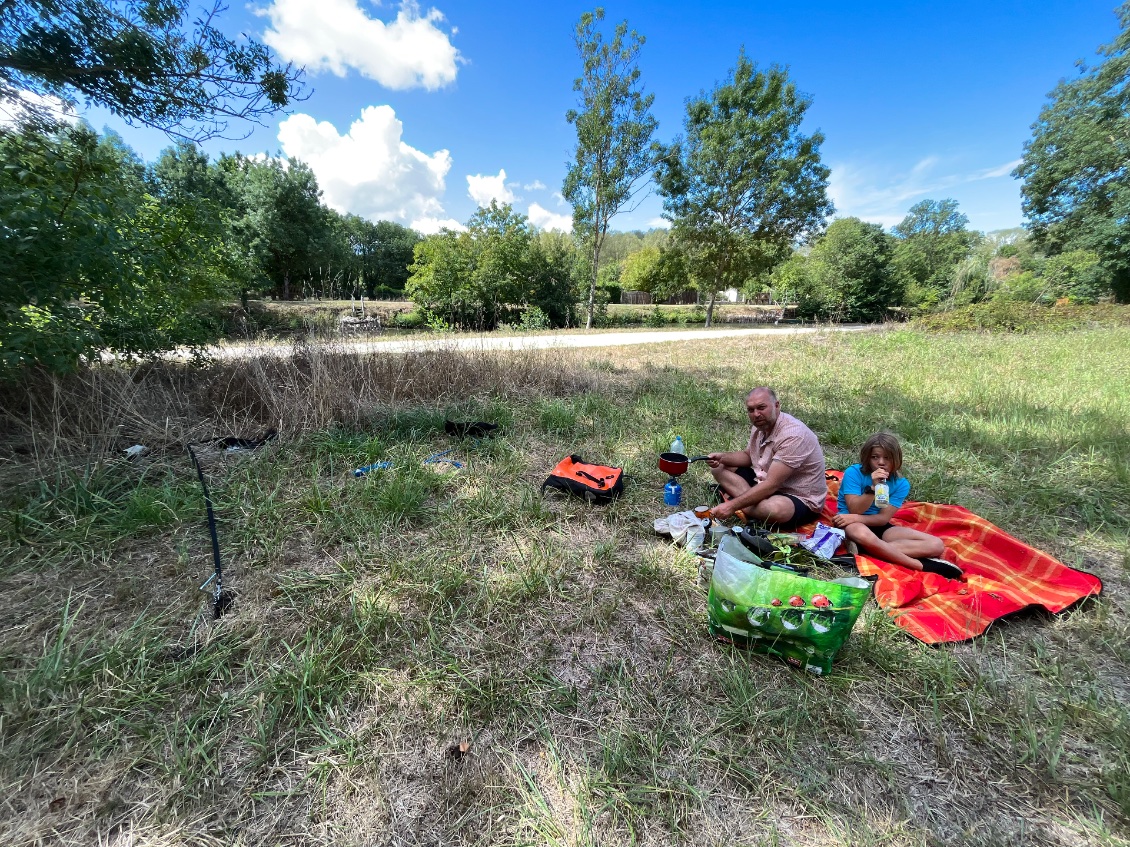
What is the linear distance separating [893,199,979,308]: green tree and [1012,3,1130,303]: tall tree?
4.61m

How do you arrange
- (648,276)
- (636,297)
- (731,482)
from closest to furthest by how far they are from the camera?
(731,482), (636,297), (648,276)

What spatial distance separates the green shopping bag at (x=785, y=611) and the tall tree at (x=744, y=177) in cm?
1769

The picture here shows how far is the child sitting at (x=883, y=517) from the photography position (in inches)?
90.8

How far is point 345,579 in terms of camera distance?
209 centimetres

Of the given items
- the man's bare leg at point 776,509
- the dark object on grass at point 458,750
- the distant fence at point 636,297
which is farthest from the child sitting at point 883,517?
the distant fence at point 636,297

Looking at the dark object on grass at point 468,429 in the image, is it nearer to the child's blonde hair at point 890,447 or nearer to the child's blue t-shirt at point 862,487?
the child's blue t-shirt at point 862,487

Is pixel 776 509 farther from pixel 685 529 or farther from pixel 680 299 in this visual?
pixel 680 299

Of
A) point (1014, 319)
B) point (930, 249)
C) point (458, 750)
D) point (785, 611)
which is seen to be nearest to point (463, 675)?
point (458, 750)

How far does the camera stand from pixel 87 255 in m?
2.61

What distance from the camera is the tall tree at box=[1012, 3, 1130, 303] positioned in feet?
58.9

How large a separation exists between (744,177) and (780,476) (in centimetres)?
1793

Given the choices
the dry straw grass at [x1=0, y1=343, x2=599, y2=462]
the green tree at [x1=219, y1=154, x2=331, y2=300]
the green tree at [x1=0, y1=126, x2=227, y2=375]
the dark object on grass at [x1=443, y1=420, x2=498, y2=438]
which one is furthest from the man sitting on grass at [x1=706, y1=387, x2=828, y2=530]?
the green tree at [x1=219, y1=154, x2=331, y2=300]

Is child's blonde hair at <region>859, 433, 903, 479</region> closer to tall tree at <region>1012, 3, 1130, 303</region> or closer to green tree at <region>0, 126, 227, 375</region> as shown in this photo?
green tree at <region>0, 126, 227, 375</region>

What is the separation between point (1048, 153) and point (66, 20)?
116 feet
